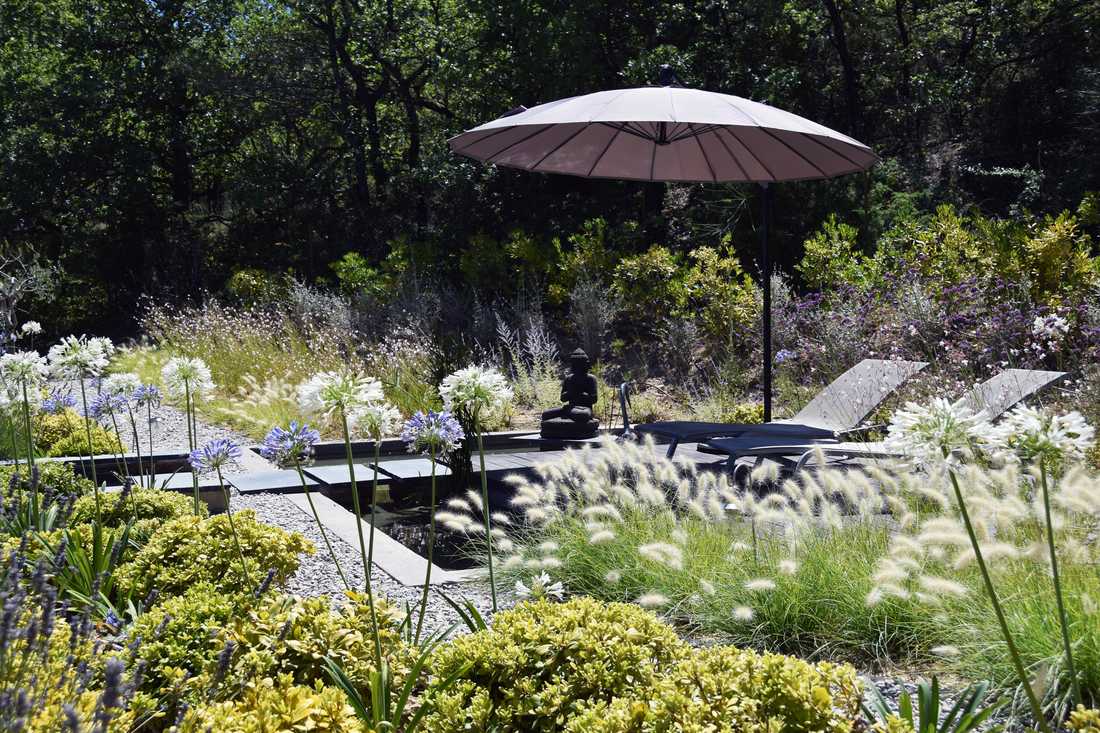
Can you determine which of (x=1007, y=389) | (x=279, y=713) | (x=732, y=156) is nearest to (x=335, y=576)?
(x=279, y=713)

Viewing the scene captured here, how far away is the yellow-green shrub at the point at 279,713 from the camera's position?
1.83 metres

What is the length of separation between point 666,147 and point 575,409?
2079 mm

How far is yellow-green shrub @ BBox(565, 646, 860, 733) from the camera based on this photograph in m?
1.80

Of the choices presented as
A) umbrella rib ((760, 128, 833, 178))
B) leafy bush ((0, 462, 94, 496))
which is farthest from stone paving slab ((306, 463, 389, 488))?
umbrella rib ((760, 128, 833, 178))

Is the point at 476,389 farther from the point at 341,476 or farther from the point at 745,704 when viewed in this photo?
the point at 341,476

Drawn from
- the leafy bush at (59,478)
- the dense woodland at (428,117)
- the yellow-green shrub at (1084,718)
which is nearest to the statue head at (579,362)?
the leafy bush at (59,478)

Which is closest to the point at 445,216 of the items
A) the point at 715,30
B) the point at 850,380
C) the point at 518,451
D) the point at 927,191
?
the point at 715,30

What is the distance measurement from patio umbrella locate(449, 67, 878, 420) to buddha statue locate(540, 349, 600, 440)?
52.0 inches

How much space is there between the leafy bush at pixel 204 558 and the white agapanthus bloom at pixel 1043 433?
86.3 inches

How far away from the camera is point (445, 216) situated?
16.8 meters

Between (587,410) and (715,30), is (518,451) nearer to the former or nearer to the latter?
(587,410)

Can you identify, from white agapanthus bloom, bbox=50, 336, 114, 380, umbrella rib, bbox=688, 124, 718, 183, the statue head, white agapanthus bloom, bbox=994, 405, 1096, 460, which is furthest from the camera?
the statue head

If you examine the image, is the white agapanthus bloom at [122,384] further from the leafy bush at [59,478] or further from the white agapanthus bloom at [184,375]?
the leafy bush at [59,478]

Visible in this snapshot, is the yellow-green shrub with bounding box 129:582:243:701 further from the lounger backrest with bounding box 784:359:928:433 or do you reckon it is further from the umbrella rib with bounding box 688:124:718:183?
the umbrella rib with bounding box 688:124:718:183
